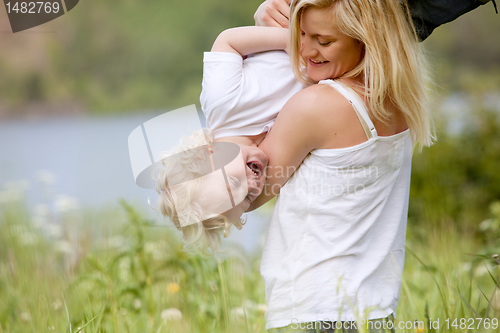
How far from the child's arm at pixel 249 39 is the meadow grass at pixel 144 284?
32.7 inches

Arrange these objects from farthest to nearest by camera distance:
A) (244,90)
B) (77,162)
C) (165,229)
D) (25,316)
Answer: (77,162) → (165,229) → (25,316) → (244,90)

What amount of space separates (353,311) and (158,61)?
20.8ft

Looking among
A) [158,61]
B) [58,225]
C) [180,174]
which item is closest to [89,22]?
[158,61]

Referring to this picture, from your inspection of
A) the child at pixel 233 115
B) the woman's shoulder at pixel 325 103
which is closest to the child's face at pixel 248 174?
the child at pixel 233 115

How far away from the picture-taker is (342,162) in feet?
3.89

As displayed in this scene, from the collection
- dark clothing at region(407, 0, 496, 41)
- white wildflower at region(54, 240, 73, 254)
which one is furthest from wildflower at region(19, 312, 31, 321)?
dark clothing at region(407, 0, 496, 41)

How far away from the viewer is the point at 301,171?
4.12 ft

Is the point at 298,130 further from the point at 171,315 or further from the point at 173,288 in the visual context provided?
the point at 173,288

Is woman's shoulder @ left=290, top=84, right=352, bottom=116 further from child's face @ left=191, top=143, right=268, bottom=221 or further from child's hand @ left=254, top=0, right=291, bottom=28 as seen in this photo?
child's hand @ left=254, top=0, right=291, bottom=28

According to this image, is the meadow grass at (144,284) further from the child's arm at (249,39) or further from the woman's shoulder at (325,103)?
the child's arm at (249,39)

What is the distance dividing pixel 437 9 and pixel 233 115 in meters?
0.63

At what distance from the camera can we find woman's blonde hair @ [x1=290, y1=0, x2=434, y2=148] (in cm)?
110

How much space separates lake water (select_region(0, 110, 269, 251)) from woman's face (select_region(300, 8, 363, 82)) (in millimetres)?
1429

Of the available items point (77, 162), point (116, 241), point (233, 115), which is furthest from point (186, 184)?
point (77, 162)
